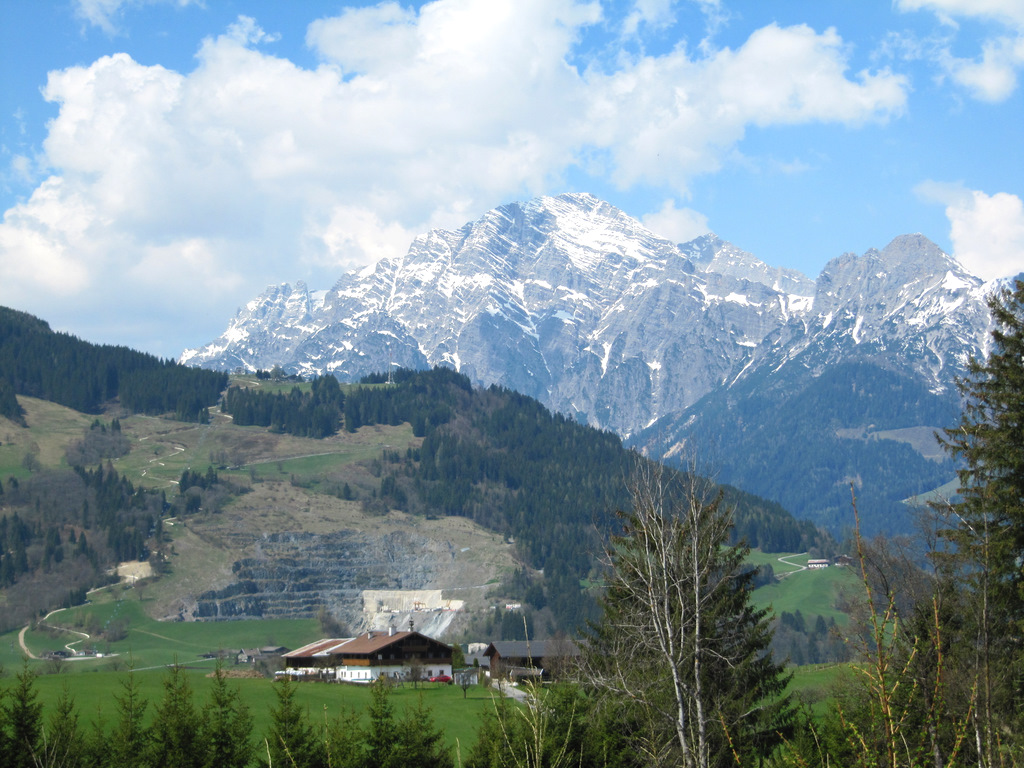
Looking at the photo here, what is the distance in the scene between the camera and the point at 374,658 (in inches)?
4171

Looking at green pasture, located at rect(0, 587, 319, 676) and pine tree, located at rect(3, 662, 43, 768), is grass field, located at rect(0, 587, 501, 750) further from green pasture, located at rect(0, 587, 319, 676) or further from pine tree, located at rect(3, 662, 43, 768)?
pine tree, located at rect(3, 662, 43, 768)

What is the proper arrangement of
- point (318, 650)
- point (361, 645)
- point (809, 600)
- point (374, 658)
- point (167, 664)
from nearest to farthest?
point (374, 658), point (361, 645), point (318, 650), point (167, 664), point (809, 600)

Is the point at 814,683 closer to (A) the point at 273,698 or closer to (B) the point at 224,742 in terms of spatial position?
(A) the point at 273,698

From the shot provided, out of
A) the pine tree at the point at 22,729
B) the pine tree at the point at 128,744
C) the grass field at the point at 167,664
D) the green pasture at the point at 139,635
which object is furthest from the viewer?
the green pasture at the point at 139,635

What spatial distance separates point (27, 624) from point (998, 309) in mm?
155469

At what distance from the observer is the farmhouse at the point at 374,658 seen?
338 feet

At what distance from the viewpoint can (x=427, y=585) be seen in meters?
193

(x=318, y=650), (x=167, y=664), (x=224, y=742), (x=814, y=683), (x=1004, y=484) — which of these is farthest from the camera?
(x=167, y=664)

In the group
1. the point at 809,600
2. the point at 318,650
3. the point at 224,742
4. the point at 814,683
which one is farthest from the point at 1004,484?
the point at 809,600

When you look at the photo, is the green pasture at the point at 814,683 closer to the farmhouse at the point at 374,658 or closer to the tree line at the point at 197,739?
the tree line at the point at 197,739

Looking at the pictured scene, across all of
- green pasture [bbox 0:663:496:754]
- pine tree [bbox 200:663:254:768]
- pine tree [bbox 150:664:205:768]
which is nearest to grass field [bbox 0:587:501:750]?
green pasture [bbox 0:663:496:754]

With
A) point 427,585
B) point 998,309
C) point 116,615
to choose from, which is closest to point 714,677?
point 998,309

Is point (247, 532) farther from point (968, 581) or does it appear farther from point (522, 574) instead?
point (968, 581)

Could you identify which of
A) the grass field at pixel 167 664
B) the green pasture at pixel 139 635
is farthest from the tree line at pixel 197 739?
the green pasture at pixel 139 635
